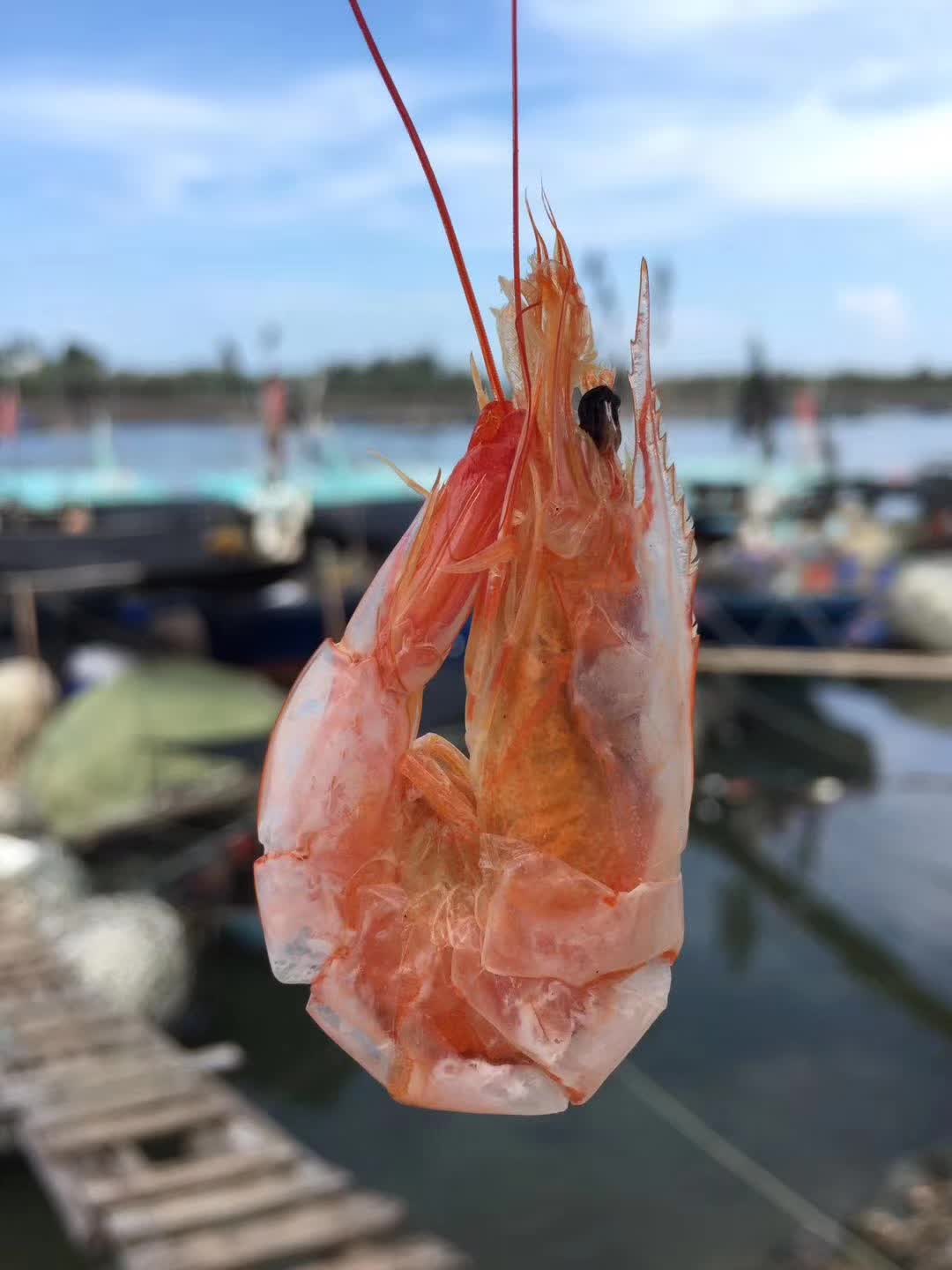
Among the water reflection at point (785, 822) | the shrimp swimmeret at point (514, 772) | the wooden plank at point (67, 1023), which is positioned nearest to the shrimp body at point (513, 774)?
the shrimp swimmeret at point (514, 772)

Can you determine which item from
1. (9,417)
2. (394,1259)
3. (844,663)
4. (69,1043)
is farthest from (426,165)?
(9,417)

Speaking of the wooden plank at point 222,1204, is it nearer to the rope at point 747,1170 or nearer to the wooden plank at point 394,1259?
the wooden plank at point 394,1259

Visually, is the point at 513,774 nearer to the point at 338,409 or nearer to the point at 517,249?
the point at 517,249

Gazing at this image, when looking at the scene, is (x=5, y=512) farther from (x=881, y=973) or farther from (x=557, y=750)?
(x=557, y=750)

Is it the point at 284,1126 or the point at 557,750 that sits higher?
the point at 557,750

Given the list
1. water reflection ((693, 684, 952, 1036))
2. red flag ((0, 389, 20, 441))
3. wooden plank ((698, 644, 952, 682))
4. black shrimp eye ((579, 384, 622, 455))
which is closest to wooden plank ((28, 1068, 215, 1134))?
wooden plank ((698, 644, 952, 682))

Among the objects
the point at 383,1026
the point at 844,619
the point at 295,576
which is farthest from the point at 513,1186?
the point at 844,619
